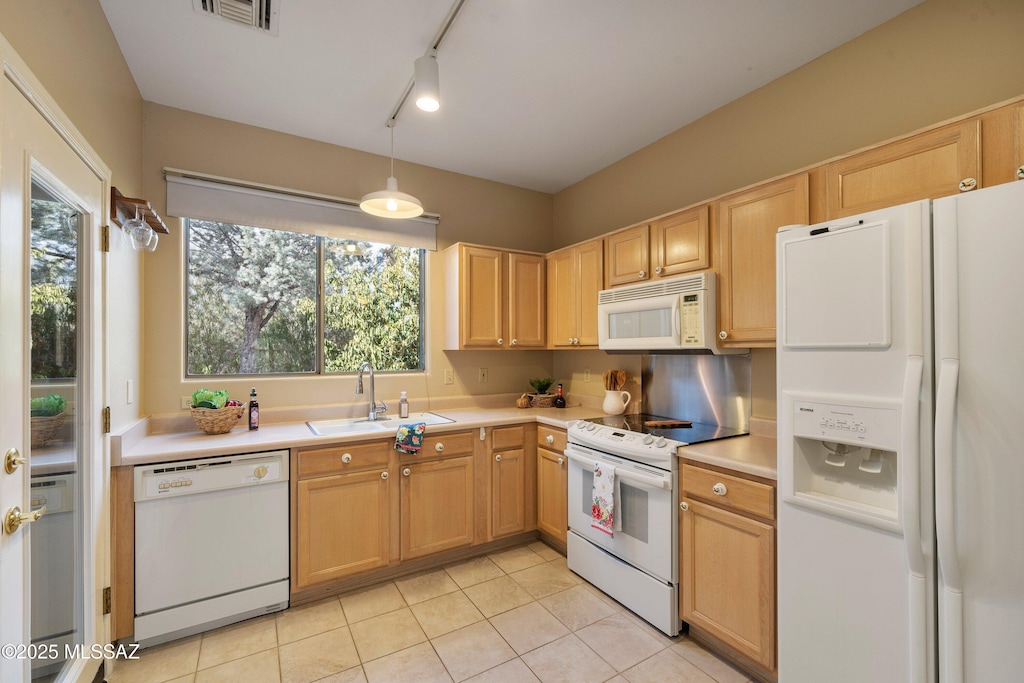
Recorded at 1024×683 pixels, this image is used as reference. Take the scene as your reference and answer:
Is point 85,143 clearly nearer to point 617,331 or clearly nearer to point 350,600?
point 350,600

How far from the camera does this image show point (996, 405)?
1191 millimetres

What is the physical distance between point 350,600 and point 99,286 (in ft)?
6.40

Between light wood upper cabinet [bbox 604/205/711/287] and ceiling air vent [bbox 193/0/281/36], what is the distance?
6.88 ft

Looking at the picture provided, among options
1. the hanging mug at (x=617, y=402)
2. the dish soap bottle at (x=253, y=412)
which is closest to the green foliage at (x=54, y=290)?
the dish soap bottle at (x=253, y=412)

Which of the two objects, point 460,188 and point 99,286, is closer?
point 99,286

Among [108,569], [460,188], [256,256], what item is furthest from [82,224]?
[460,188]

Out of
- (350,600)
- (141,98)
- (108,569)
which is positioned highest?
(141,98)

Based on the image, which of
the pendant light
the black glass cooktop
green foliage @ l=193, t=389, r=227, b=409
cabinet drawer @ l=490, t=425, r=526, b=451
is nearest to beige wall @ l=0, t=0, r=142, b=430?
green foliage @ l=193, t=389, r=227, b=409

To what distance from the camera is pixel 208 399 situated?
2.48m

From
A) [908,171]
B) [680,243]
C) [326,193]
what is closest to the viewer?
[908,171]

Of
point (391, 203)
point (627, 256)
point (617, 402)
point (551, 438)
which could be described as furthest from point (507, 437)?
point (391, 203)

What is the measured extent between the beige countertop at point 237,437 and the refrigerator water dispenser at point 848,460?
57.9 inches

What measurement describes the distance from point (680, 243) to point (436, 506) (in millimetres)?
2111

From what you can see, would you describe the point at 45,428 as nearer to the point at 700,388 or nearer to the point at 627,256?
the point at 627,256
